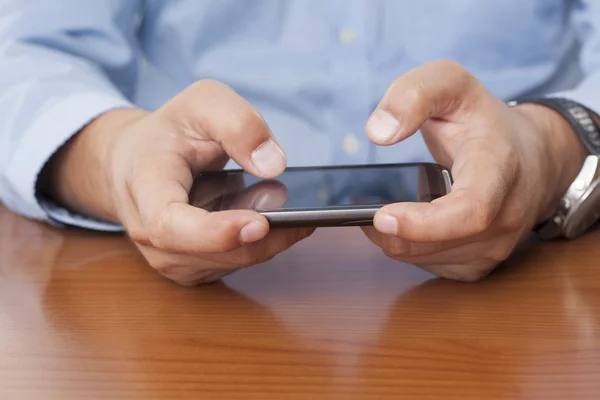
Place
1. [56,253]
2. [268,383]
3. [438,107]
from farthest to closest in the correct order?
[56,253]
[438,107]
[268,383]

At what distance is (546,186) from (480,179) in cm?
12

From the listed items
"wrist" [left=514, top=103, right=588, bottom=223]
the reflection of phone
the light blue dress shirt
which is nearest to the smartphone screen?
the reflection of phone

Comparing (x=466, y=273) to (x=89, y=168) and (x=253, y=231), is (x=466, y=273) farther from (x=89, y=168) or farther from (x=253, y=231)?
(x=89, y=168)

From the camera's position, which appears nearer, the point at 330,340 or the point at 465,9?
the point at 330,340

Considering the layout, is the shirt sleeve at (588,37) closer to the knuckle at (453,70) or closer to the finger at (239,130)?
the knuckle at (453,70)

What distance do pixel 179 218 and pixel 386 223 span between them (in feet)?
0.39

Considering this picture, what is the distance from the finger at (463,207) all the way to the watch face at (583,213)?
0.40 ft

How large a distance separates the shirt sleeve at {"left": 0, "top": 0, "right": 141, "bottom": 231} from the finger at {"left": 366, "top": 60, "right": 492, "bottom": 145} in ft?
0.85

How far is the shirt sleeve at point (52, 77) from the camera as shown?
62 centimetres

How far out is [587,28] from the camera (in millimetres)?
723

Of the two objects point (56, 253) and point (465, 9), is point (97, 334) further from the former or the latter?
point (465, 9)

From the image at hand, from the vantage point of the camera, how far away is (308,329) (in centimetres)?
43

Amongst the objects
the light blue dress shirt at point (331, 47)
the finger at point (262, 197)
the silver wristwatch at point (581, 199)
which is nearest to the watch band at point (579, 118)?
the silver wristwatch at point (581, 199)

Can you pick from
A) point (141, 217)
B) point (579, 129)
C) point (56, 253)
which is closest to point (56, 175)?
point (56, 253)
